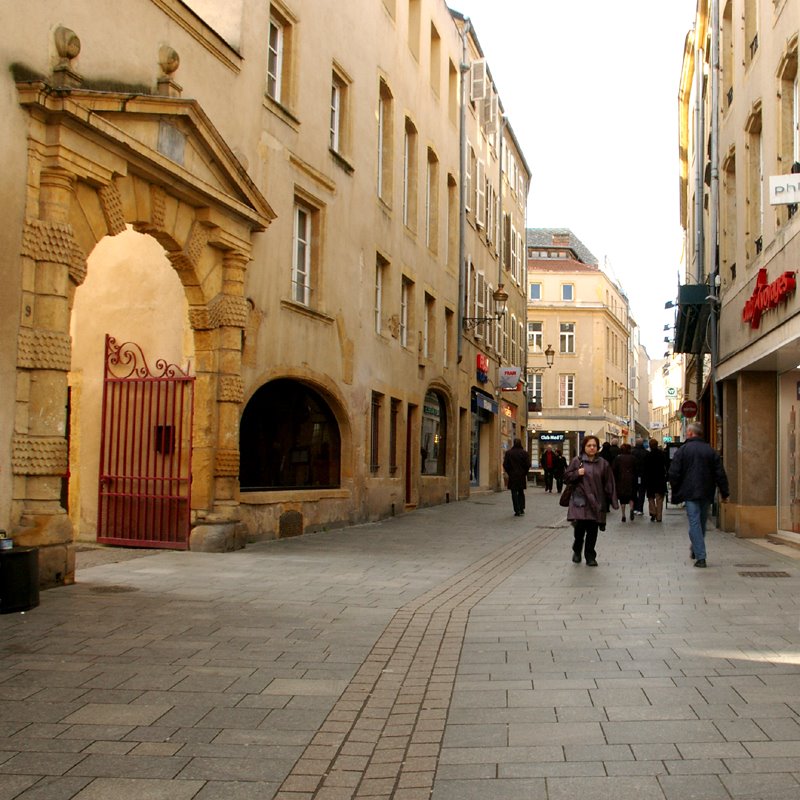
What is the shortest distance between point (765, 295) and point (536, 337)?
5904 cm

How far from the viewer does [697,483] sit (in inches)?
496

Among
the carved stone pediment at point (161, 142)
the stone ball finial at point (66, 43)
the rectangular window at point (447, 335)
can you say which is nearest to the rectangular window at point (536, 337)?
the rectangular window at point (447, 335)

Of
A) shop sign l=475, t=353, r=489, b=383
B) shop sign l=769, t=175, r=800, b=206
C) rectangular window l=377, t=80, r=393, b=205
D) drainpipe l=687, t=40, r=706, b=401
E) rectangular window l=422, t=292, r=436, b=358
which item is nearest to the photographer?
shop sign l=769, t=175, r=800, b=206

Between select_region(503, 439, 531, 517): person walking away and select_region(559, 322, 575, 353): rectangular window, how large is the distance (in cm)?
5078

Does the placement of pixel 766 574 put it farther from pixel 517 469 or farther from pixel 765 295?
pixel 517 469

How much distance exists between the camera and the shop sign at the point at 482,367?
3225cm

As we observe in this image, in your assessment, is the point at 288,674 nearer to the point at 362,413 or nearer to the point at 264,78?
the point at 264,78

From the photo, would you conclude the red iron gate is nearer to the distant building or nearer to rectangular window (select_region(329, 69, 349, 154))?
rectangular window (select_region(329, 69, 349, 154))

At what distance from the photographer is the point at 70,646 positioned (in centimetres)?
702

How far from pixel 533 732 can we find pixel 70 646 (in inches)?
137

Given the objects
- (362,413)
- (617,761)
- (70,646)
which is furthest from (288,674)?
(362,413)

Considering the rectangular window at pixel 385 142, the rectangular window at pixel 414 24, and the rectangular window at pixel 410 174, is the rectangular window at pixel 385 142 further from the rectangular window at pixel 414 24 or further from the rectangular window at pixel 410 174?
the rectangular window at pixel 414 24

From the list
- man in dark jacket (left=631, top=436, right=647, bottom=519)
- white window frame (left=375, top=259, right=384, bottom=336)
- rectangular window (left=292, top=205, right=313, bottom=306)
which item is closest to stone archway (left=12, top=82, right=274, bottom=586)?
rectangular window (left=292, top=205, right=313, bottom=306)

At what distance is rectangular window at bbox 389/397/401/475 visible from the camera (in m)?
22.0
